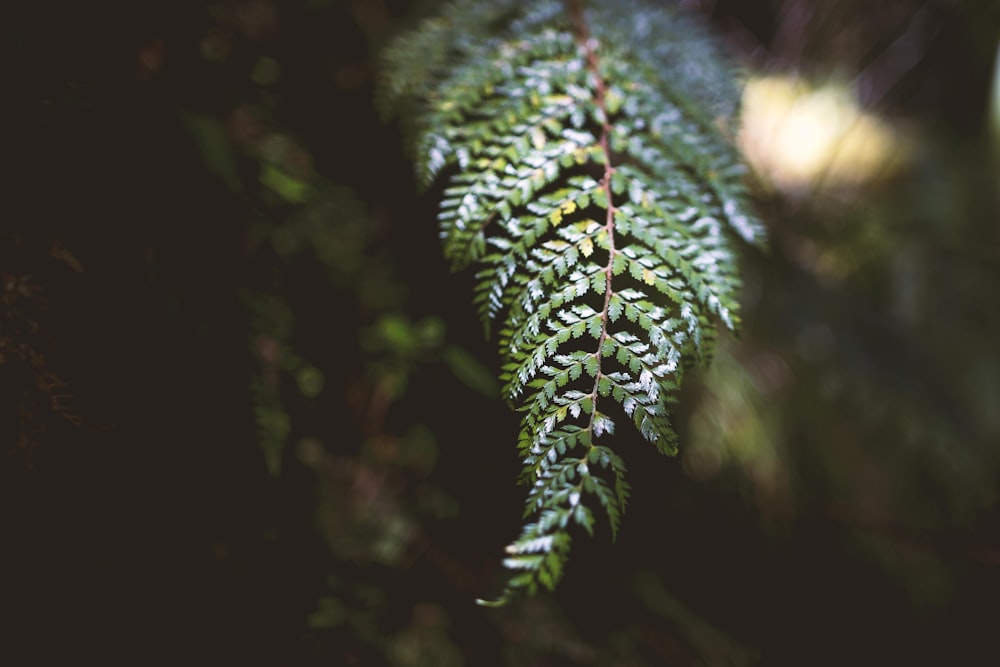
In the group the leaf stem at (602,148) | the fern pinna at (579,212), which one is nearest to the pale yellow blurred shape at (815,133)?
the fern pinna at (579,212)

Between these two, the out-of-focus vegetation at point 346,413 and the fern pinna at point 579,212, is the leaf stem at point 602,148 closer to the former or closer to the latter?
the fern pinna at point 579,212

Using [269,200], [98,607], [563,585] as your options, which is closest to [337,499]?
[98,607]

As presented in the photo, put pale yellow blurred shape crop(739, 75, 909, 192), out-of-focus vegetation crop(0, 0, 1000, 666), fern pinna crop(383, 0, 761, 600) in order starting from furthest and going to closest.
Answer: pale yellow blurred shape crop(739, 75, 909, 192), out-of-focus vegetation crop(0, 0, 1000, 666), fern pinna crop(383, 0, 761, 600)

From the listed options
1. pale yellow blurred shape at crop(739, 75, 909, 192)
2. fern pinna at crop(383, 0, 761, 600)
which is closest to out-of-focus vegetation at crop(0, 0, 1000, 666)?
fern pinna at crop(383, 0, 761, 600)

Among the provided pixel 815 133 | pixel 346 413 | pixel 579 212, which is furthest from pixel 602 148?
pixel 815 133

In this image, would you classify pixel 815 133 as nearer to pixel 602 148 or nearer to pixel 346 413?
pixel 602 148

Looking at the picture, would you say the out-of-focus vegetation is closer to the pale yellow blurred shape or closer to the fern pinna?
the fern pinna
